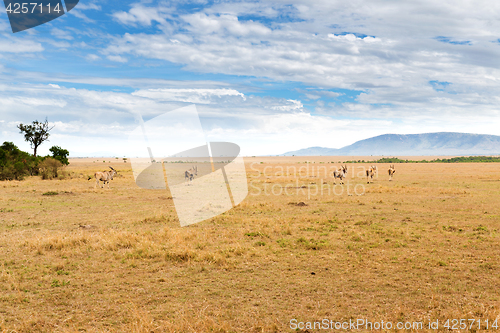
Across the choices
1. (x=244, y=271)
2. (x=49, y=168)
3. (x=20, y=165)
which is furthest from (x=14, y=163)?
(x=244, y=271)

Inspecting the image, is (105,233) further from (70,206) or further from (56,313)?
(70,206)

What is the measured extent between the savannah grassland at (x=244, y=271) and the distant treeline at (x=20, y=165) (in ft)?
85.4

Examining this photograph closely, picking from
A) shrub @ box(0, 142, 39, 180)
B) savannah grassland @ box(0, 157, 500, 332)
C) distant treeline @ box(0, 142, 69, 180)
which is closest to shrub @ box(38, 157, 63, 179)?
distant treeline @ box(0, 142, 69, 180)

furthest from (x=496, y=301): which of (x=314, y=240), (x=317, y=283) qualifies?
(x=314, y=240)

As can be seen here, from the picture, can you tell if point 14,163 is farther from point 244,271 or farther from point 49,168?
point 244,271

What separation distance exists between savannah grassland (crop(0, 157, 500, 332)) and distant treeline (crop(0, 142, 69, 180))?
2602cm

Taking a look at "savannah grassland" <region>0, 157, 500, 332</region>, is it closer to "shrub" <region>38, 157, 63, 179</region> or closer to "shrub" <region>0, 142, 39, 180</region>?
"shrub" <region>0, 142, 39, 180</region>

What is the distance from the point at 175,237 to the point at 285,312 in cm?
668

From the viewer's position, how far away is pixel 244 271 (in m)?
9.52

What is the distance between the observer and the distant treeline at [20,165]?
3866 centimetres

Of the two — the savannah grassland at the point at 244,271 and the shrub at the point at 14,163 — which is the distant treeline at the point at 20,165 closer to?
the shrub at the point at 14,163

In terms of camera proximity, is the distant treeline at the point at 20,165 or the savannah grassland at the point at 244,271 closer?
the savannah grassland at the point at 244,271

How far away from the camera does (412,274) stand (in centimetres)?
904

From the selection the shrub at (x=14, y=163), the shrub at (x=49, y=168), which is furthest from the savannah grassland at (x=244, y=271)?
the shrub at (x=49, y=168)
